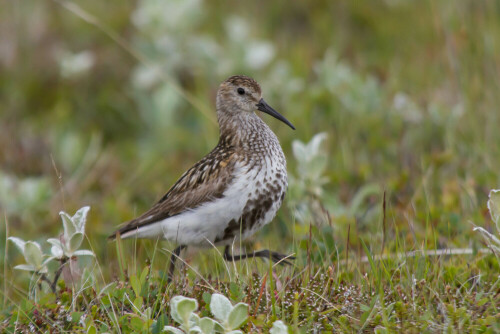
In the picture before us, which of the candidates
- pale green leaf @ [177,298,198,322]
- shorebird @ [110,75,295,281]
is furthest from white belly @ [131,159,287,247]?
pale green leaf @ [177,298,198,322]

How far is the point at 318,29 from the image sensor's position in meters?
9.90

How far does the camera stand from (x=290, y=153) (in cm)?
740

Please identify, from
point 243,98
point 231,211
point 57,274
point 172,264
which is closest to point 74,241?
point 57,274

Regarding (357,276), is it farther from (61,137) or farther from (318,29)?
(318,29)

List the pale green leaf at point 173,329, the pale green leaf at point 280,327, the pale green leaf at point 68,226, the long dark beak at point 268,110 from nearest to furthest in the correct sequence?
the pale green leaf at point 280,327
the pale green leaf at point 173,329
the pale green leaf at point 68,226
the long dark beak at point 268,110

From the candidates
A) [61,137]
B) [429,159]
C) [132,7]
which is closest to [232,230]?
[429,159]

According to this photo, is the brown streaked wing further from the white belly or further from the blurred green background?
the blurred green background

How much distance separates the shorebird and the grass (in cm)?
16

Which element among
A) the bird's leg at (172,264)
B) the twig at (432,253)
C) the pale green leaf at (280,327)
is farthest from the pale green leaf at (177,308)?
the twig at (432,253)

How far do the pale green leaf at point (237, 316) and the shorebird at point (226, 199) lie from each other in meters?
1.10

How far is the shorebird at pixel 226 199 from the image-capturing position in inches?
187

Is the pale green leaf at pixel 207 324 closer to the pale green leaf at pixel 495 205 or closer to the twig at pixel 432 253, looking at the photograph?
the twig at pixel 432 253

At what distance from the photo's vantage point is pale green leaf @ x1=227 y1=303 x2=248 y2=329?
11.0ft

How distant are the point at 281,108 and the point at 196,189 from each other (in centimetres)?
325
